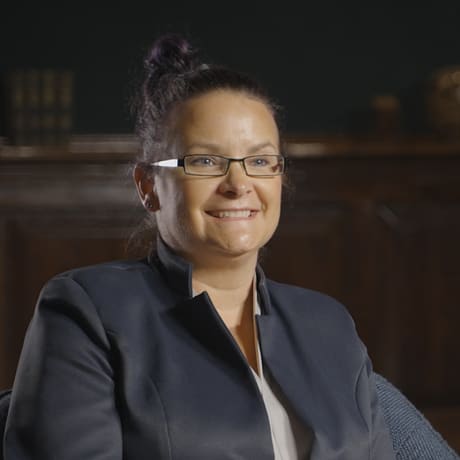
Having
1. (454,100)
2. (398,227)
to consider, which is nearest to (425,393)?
(398,227)

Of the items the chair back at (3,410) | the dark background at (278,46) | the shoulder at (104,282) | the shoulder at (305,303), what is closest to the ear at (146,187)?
the shoulder at (104,282)

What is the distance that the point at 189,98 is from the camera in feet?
5.04

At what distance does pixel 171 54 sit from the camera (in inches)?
64.3

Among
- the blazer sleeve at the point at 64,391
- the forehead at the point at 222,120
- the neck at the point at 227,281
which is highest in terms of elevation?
the forehead at the point at 222,120

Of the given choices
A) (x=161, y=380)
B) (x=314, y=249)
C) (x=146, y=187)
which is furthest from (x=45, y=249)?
(x=161, y=380)

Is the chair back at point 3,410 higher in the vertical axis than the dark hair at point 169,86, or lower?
lower

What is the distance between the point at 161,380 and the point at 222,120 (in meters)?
0.40

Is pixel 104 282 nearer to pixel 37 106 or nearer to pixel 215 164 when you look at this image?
pixel 215 164

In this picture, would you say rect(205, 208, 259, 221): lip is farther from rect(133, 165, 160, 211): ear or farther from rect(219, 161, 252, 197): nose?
rect(133, 165, 160, 211): ear

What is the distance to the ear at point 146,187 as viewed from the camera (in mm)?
1603

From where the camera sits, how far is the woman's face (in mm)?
1488

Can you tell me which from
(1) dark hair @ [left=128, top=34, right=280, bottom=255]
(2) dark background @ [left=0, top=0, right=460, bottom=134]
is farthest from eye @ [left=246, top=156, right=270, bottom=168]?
(2) dark background @ [left=0, top=0, right=460, bottom=134]

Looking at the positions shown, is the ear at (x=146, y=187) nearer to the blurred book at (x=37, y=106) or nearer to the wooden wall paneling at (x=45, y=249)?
the wooden wall paneling at (x=45, y=249)

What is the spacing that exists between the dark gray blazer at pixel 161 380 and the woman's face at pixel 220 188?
0.06 metres
